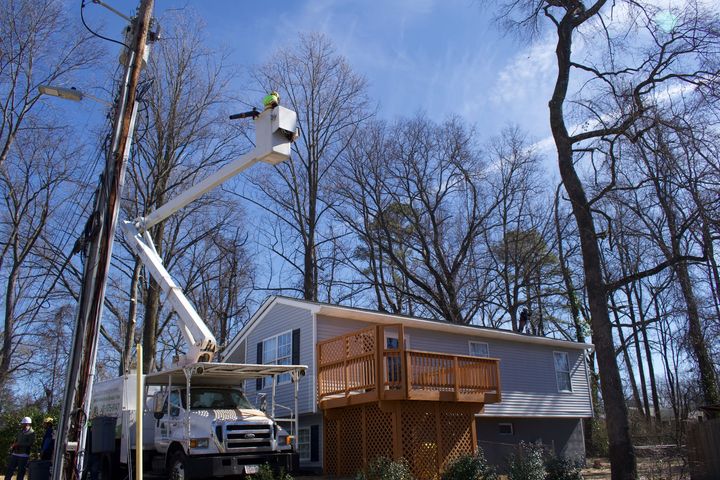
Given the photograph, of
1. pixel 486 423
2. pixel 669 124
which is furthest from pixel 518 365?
pixel 669 124

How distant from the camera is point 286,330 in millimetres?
18547

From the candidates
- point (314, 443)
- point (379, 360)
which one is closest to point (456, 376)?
Answer: point (379, 360)

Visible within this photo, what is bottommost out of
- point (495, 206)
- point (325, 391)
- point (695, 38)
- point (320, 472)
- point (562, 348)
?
point (320, 472)

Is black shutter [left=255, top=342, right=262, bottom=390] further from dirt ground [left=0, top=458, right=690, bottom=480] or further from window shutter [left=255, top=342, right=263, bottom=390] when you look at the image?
dirt ground [left=0, top=458, right=690, bottom=480]

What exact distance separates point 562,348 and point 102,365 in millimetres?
26783

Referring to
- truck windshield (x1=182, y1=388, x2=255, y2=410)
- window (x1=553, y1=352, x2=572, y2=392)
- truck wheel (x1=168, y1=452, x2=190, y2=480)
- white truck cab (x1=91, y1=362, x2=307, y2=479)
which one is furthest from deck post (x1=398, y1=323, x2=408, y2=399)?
window (x1=553, y1=352, x2=572, y2=392)

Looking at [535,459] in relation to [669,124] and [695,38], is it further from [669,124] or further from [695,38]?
[695,38]

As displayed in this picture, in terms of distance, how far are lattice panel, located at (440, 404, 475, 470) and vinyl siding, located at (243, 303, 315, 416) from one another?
3586 millimetres

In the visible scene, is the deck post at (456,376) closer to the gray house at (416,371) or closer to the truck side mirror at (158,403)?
the gray house at (416,371)

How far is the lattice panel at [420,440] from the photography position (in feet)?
47.4

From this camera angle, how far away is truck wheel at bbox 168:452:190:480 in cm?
1163

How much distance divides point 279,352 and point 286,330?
87 cm

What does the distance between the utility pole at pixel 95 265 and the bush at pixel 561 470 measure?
9190 mm

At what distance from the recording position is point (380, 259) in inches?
1324
